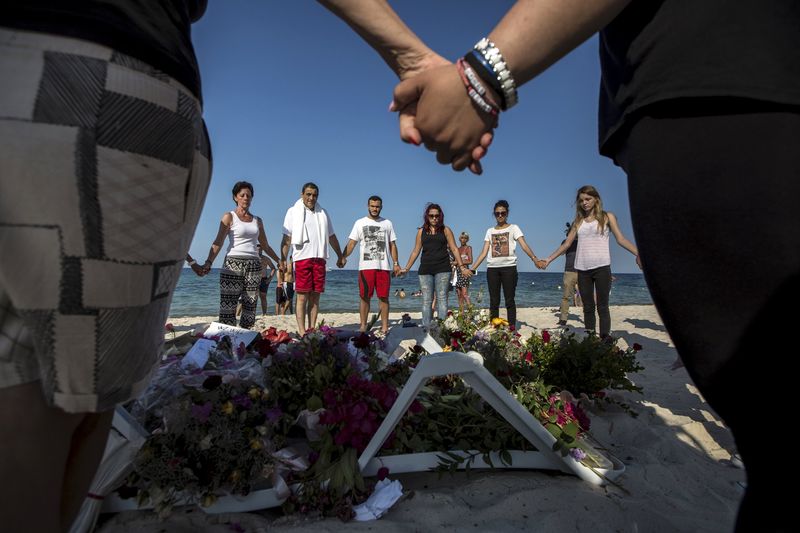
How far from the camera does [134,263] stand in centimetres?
76

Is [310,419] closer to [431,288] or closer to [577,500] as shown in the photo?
[577,500]

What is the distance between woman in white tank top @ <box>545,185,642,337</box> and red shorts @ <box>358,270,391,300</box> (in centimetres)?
293

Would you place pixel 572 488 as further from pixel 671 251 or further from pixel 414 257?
pixel 414 257

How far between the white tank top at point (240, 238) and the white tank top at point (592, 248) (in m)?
4.58

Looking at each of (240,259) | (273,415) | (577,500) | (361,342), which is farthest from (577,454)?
(240,259)

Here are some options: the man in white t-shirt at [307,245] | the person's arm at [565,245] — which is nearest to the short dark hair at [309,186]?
the man in white t-shirt at [307,245]

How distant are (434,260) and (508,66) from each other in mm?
6221

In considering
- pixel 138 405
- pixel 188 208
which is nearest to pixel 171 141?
pixel 188 208

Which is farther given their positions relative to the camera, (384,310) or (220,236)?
(384,310)

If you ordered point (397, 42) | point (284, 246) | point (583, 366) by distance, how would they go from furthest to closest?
point (284, 246) → point (583, 366) → point (397, 42)

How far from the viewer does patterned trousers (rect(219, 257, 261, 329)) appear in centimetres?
573

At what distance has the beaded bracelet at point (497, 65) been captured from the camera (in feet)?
3.01

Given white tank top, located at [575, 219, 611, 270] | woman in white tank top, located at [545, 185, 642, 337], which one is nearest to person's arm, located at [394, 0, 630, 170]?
woman in white tank top, located at [545, 185, 642, 337]

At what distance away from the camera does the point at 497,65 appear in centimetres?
92
